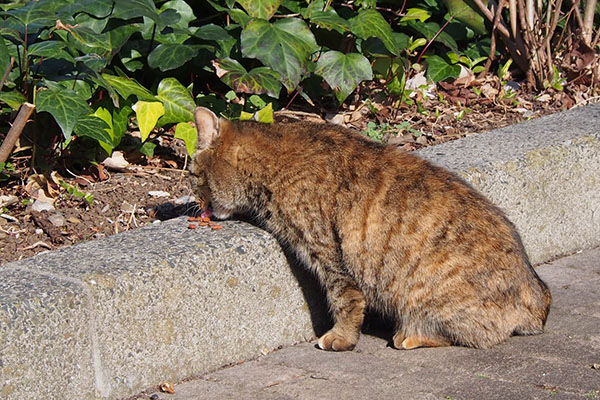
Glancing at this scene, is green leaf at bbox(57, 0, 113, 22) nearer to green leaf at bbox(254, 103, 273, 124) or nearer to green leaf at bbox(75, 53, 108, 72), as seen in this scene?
green leaf at bbox(75, 53, 108, 72)

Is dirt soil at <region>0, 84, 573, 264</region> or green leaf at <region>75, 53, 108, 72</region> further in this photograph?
green leaf at <region>75, 53, 108, 72</region>

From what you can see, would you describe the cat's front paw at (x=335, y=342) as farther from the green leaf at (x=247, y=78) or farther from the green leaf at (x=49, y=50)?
the green leaf at (x=49, y=50)

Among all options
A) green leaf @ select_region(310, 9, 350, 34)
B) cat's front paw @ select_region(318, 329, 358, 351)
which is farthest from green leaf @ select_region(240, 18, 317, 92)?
cat's front paw @ select_region(318, 329, 358, 351)

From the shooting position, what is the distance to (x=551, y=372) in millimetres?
3379

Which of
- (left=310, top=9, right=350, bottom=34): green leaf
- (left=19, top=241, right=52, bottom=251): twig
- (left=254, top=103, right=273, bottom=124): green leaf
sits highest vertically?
(left=310, top=9, right=350, bottom=34): green leaf

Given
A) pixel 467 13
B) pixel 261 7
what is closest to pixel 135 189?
pixel 261 7

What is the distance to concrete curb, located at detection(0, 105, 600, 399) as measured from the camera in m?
2.87

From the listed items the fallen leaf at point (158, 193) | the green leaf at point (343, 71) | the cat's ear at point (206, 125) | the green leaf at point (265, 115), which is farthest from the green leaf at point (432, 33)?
the cat's ear at point (206, 125)

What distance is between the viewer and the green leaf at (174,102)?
4.72 meters

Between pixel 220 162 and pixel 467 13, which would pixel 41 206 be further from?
pixel 467 13

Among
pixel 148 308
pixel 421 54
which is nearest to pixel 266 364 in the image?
pixel 148 308

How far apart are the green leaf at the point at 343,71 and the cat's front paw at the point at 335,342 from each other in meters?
1.86

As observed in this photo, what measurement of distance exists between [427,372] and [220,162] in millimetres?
1339

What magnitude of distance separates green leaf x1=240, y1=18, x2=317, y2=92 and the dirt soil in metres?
0.46
